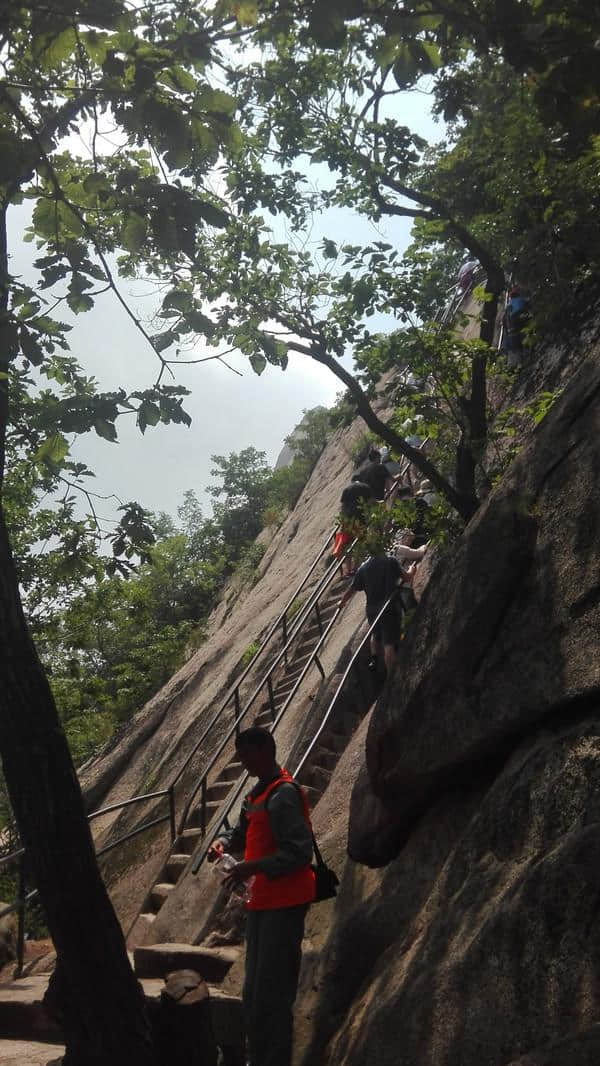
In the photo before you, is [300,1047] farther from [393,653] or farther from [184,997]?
[393,653]

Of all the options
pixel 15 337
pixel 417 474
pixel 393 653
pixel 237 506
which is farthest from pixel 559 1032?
pixel 237 506

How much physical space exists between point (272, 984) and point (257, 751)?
3.42 feet

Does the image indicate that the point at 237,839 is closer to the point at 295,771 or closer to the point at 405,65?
the point at 295,771

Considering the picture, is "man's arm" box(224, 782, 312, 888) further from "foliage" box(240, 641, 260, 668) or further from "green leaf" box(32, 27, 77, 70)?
"foliage" box(240, 641, 260, 668)

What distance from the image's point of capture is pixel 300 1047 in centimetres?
466

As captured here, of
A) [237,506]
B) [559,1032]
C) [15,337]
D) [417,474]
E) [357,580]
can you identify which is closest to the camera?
[559,1032]

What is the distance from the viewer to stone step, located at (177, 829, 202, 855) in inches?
348

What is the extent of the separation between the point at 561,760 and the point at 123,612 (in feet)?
47.6

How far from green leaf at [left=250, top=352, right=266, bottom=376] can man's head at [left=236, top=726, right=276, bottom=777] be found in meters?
2.57

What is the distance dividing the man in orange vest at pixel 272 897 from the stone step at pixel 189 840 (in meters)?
4.56

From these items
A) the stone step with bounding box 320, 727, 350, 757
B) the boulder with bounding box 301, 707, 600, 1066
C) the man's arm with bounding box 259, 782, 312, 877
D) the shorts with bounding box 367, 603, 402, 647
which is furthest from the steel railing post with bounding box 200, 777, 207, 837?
the man's arm with bounding box 259, 782, 312, 877

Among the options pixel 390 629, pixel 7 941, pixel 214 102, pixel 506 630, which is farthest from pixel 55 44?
pixel 7 941

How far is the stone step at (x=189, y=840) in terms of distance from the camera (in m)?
8.85

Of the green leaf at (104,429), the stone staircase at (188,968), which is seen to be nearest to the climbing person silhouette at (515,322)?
the stone staircase at (188,968)
